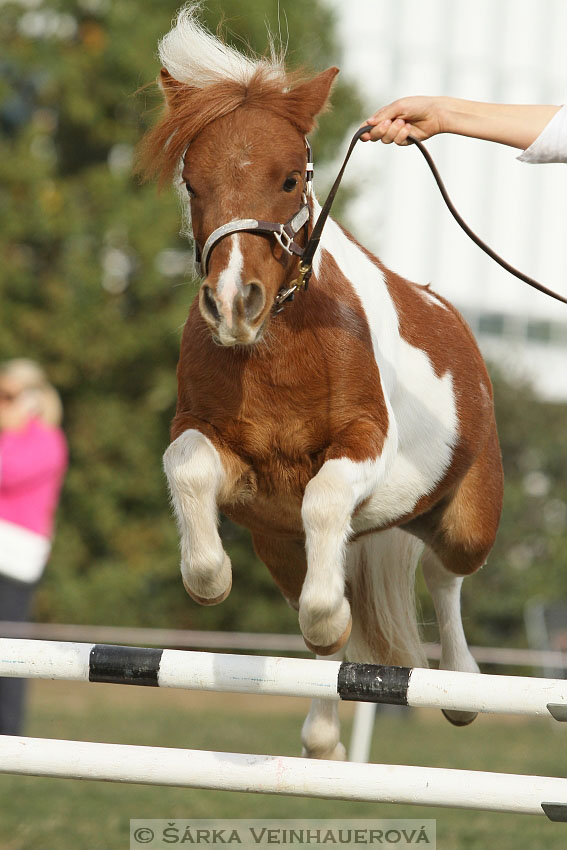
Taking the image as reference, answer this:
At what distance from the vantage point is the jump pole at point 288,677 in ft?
8.98

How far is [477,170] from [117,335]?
15883 millimetres

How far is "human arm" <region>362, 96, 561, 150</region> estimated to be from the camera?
3051 millimetres

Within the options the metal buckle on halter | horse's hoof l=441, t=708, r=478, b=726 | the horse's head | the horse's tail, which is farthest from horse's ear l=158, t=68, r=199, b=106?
horse's hoof l=441, t=708, r=478, b=726

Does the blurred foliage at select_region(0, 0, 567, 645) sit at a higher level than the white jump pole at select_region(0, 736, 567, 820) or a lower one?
lower

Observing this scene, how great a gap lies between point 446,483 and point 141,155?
1.41 m

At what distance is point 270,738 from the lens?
28.4 feet

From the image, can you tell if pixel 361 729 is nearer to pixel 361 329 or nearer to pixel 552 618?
pixel 361 329

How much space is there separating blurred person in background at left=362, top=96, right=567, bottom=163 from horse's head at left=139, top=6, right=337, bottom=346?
0.19 m

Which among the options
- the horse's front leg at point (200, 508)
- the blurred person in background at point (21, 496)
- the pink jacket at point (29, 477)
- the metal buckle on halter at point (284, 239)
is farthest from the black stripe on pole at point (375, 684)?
the pink jacket at point (29, 477)

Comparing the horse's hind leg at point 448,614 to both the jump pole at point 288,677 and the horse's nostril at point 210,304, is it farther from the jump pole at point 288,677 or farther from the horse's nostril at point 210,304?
the horse's nostril at point 210,304

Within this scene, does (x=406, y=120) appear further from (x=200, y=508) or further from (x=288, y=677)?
(x=288, y=677)

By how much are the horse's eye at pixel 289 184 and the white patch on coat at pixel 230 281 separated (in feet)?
0.78

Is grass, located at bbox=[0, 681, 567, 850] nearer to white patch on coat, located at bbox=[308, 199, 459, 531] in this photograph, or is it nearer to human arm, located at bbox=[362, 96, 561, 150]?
white patch on coat, located at bbox=[308, 199, 459, 531]

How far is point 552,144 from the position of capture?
9.87ft
